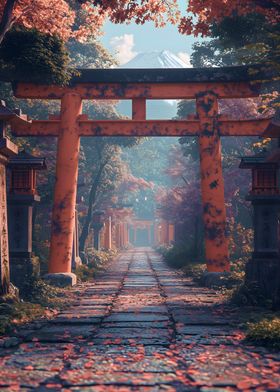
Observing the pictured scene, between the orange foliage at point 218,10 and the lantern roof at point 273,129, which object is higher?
the orange foliage at point 218,10

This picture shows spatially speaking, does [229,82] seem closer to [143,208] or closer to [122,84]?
[122,84]

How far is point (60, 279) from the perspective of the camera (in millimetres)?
13383

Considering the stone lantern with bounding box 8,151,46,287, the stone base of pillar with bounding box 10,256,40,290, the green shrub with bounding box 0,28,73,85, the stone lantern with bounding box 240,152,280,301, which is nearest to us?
the green shrub with bounding box 0,28,73,85

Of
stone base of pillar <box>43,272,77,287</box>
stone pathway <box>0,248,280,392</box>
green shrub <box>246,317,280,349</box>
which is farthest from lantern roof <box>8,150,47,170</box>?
green shrub <box>246,317,280,349</box>

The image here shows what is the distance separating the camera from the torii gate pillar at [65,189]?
13.7 m

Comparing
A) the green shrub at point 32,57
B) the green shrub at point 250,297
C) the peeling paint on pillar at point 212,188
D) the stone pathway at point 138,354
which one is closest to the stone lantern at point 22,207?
the green shrub at point 32,57

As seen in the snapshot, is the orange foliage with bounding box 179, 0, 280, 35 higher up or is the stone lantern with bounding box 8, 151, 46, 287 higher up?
the orange foliage with bounding box 179, 0, 280, 35

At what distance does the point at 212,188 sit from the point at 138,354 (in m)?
8.74

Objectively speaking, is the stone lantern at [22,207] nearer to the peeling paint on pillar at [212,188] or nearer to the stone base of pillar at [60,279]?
the stone base of pillar at [60,279]

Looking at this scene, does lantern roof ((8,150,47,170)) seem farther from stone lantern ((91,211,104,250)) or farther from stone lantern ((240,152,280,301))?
stone lantern ((91,211,104,250))

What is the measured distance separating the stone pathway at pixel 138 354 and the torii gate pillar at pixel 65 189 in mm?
4206

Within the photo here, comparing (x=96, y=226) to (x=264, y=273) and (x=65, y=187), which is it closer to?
(x=65, y=187)

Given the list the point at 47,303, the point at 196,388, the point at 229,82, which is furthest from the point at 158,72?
the point at 196,388

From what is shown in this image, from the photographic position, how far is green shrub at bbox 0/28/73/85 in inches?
453
